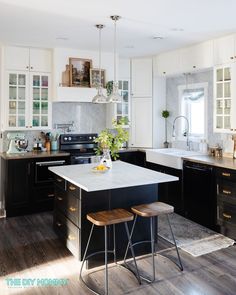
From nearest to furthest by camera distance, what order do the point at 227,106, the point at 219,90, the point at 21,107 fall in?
the point at 227,106
the point at 219,90
the point at 21,107

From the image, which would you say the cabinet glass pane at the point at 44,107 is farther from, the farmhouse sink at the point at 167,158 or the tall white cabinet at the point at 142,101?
the farmhouse sink at the point at 167,158

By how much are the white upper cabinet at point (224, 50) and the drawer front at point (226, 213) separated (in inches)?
75.2

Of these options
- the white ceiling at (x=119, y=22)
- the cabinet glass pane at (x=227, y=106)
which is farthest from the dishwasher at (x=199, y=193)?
the white ceiling at (x=119, y=22)

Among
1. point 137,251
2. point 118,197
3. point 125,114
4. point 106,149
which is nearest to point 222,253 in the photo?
point 137,251

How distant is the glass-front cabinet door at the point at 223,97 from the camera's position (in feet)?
14.2

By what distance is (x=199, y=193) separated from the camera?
4.29 meters

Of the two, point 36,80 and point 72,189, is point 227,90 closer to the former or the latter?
point 72,189

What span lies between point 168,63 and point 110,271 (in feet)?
11.9

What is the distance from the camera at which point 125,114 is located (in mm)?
5883

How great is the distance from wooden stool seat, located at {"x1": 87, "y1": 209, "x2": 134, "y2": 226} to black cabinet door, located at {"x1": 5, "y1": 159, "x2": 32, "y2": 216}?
7.27 ft

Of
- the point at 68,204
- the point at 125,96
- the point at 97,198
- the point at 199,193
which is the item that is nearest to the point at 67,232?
the point at 68,204

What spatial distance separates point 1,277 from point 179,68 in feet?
12.9

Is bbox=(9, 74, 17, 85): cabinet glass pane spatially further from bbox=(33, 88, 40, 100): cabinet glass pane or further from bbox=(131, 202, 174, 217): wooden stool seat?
bbox=(131, 202, 174, 217): wooden stool seat

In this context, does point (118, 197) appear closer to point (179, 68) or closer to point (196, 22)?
point (196, 22)
